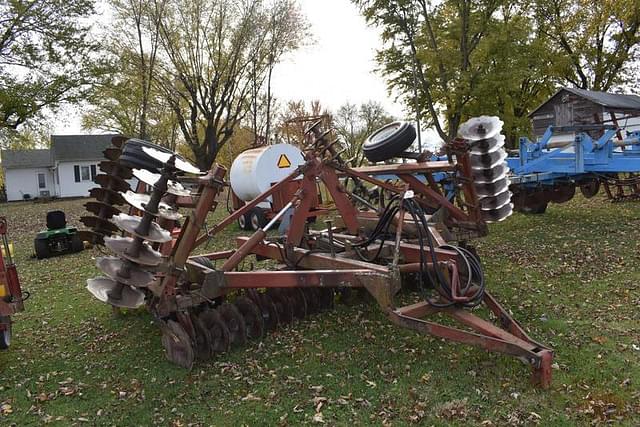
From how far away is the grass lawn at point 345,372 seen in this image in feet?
12.7

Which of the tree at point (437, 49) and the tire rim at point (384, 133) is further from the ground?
the tree at point (437, 49)

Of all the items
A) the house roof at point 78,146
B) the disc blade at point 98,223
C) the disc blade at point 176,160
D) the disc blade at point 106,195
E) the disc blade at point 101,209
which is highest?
the house roof at point 78,146

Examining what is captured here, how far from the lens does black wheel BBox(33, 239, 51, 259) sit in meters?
11.4

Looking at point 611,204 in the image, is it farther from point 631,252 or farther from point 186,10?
point 186,10

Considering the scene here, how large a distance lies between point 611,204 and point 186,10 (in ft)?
68.7

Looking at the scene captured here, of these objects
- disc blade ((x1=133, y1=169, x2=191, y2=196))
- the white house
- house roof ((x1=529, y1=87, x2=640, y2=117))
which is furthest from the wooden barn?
the white house

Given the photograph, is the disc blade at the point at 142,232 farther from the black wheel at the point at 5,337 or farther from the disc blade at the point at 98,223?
the disc blade at the point at 98,223

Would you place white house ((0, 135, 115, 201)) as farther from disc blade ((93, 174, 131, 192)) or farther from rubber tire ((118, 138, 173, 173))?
rubber tire ((118, 138, 173, 173))

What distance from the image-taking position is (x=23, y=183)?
4091 cm

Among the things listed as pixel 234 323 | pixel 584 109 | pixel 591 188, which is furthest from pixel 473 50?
pixel 234 323

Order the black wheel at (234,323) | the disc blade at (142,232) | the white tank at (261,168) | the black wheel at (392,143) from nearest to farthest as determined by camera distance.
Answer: the disc blade at (142,232) < the black wheel at (234,323) < the black wheel at (392,143) < the white tank at (261,168)

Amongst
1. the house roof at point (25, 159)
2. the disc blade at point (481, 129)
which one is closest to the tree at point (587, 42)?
the disc blade at point (481, 129)

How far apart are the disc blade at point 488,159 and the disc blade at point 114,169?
168 inches

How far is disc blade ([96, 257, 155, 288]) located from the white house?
126 feet
